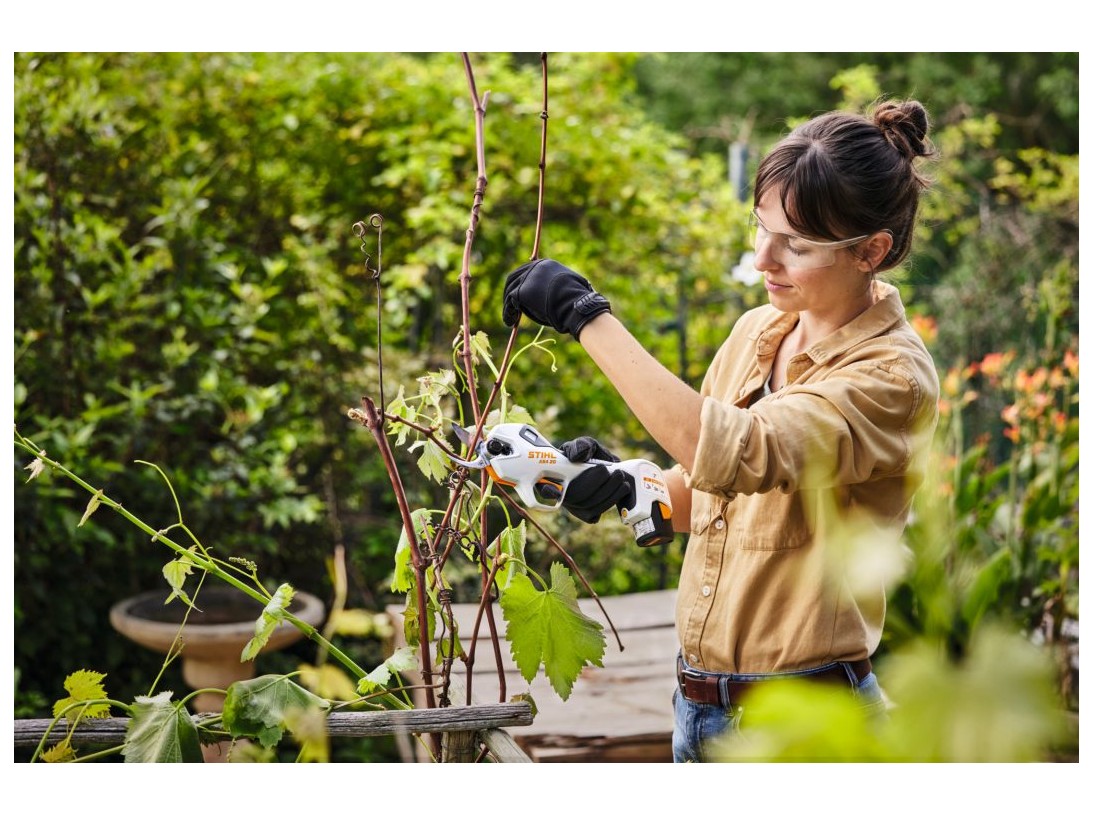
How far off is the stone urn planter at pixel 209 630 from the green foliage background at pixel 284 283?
0.17 m

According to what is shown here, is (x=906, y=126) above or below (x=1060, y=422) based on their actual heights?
above

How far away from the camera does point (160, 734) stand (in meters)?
1.11

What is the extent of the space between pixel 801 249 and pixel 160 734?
35.2 inches

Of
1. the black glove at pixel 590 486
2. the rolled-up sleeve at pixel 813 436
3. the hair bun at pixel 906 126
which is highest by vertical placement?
the hair bun at pixel 906 126

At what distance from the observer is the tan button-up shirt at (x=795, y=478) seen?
105 cm

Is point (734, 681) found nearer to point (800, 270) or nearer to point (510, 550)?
point (510, 550)

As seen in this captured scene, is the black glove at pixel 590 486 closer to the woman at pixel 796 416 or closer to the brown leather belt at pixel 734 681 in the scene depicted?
the woman at pixel 796 416

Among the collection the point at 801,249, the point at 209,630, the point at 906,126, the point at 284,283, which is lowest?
the point at 209,630

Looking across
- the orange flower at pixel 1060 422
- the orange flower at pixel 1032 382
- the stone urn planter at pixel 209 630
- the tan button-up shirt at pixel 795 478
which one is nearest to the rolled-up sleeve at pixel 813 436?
the tan button-up shirt at pixel 795 478

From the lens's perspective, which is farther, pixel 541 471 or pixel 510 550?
pixel 510 550

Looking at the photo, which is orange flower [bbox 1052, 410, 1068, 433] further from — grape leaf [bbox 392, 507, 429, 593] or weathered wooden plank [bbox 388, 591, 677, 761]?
grape leaf [bbox 392, 507, 429, 593]

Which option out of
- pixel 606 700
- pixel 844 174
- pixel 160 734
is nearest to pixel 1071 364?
pixel 606 700
